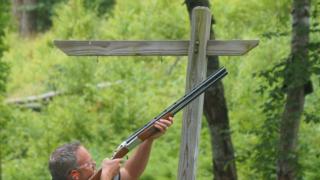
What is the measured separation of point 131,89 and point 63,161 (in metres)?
9.13

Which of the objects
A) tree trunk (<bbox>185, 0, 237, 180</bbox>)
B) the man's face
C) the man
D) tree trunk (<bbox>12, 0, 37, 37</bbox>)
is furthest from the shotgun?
tree trunk (<bbox>12, 0, 37, 37</bbox>)

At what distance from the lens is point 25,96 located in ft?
54.8

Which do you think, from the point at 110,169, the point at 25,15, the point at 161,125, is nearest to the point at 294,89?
the point at 161,125

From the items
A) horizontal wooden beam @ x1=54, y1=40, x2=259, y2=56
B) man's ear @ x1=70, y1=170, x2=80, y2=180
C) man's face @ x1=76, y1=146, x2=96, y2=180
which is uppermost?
horizontal wooden beam @ x1=54, y1=40, x2=259, y2=56

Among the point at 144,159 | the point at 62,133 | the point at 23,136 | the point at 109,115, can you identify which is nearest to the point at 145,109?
the point at 109,115

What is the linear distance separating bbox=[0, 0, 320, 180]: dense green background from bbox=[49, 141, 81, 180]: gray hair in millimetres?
5441

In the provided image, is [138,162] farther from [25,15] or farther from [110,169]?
[25,15]

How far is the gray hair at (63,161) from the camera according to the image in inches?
125

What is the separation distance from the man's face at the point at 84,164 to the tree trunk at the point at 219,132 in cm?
318

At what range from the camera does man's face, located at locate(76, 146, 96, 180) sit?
3.20 metres

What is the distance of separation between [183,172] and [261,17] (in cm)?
757

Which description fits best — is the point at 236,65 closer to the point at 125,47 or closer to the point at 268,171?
the point at 268,171

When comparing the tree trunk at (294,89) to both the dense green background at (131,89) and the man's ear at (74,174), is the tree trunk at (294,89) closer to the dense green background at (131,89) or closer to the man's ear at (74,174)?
the dense green background at (131,89)

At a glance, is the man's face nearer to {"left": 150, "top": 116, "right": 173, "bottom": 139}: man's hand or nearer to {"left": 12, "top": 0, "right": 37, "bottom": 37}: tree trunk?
{"left": 150, "top": 116, "right": 173, "bottom": 139}: man's hand
